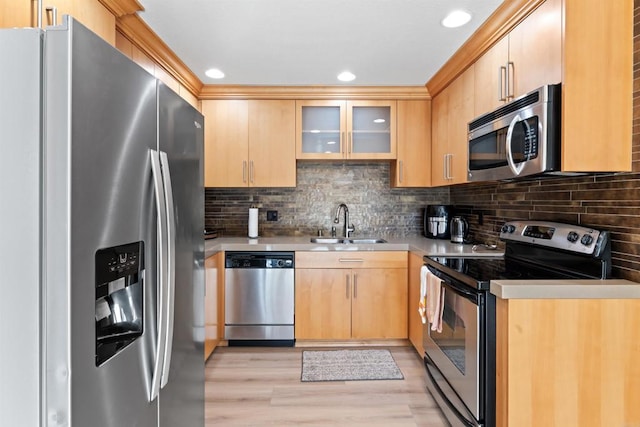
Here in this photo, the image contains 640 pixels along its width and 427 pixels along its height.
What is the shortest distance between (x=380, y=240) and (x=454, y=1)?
78.7 inches

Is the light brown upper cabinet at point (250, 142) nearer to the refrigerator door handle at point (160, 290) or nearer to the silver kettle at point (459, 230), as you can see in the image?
the silver kettle at point (459, 230)

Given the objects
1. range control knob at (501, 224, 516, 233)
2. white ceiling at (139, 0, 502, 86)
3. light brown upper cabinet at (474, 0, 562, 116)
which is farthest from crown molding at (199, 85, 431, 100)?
range control knob at (501, 224, 516, 233)

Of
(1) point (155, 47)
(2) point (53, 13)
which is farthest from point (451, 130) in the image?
(2) point (53, 13)

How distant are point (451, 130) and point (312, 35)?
1.27 m

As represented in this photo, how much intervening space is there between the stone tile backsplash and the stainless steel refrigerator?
2593 mm

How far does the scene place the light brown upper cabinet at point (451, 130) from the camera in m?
2.56

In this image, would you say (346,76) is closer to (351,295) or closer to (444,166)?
(444,166)

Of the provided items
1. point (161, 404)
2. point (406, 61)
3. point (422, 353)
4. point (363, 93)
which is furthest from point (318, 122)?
point (161, 404)

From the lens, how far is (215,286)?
9.58 feet

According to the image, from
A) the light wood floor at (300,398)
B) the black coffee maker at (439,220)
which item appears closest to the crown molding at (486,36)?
the black coffee maker at (439,220)

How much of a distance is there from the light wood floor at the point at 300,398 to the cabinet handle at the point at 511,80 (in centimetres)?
182

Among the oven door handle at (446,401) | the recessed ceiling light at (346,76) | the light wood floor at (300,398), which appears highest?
the recessed ceiling light at (346,76)

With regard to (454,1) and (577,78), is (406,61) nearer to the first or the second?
(454,1)

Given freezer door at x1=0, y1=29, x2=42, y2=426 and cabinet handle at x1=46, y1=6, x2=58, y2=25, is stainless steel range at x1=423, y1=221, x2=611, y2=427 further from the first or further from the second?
A: cabinet handle at x1=46, y1=6, x2=58, y2=25
